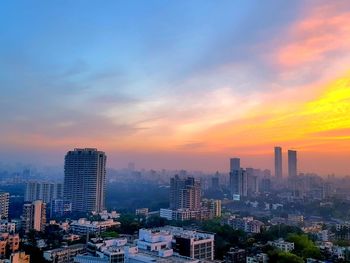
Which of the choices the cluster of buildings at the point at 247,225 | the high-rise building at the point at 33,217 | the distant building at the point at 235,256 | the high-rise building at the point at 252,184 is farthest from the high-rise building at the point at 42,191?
the high-rise building at the point at 252,184

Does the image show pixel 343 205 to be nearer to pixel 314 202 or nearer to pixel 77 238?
pixel 314 202

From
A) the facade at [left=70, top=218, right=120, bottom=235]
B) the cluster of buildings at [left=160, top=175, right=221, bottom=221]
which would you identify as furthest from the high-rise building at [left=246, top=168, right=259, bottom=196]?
the facade at [left=70, top=218, right=120, bottom=235]

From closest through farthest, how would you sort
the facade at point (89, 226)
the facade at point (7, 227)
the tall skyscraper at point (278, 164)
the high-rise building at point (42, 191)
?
the facade at point (7, 227)
the facade at point (89, 226)
the high-rise building at point (42, 191)
the tall skyscraper at point (278, 164)

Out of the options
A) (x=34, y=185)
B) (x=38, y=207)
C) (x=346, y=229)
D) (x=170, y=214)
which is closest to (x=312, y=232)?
(x=346, y=229)

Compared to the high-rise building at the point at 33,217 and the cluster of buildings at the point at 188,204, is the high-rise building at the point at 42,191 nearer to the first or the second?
the cluster of buildings at the point at 188,204

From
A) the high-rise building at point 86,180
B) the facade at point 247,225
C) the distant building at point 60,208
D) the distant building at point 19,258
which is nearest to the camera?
the distant building at point 19,258

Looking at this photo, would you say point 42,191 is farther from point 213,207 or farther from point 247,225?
point 247,225
